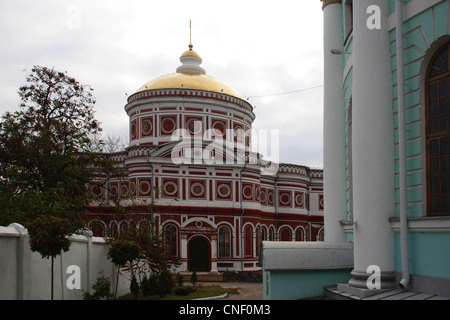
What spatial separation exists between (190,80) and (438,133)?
28.3m

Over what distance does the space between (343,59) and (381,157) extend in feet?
15.4

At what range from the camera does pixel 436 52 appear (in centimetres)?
815

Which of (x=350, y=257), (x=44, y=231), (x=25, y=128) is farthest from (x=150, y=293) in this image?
(x=350, y=257)

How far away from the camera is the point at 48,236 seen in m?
10.4

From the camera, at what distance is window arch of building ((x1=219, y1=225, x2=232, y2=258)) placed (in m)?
30.3

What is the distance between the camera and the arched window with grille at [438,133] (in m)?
7.87

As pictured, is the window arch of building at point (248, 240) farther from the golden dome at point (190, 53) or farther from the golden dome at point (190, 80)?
the golden dome at point (190, 53)

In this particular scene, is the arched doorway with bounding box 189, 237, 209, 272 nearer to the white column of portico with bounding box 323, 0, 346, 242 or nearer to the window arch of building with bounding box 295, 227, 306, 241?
the window arch of building with bounding box 295, 227, 306, 241

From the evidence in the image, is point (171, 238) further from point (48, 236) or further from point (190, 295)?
point (48, 236)

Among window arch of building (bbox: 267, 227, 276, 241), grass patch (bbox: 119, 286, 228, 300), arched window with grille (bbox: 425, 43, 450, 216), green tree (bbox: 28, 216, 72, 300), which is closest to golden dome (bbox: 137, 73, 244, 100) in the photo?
window arch of building (bbox: 267, 227, 276, 241)

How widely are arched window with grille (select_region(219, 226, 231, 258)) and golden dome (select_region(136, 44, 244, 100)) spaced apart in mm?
10419

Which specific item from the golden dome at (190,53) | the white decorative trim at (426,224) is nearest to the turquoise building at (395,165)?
the white decorative trim at (426,224)

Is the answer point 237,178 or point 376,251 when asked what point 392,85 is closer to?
→ point 376,251

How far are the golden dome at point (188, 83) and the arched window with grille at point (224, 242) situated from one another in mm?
10419
